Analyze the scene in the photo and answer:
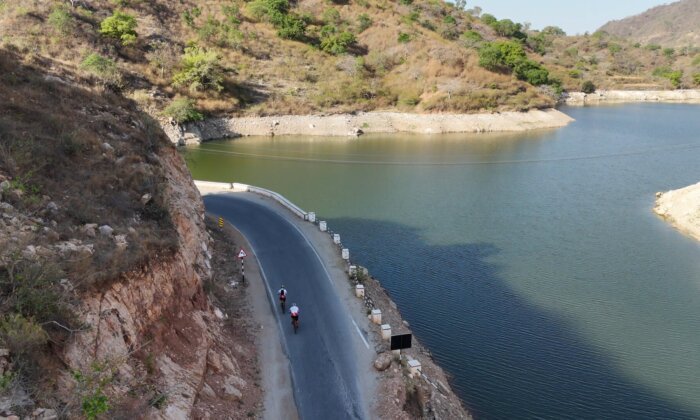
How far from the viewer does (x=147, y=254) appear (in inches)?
565

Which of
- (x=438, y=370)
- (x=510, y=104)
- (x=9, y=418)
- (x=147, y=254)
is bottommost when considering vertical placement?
(x=438, y=370)

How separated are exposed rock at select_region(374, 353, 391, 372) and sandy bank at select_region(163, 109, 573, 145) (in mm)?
57510

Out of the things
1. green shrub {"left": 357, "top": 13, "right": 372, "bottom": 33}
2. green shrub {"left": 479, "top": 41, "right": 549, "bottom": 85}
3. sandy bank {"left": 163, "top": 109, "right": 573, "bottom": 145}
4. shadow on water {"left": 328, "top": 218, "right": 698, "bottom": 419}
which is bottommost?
shadow on water {"left": 328, "top": 218, "right": 698, "bottom": 419}

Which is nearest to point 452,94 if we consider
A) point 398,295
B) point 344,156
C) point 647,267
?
point 344,156

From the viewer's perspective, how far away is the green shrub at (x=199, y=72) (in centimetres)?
7119

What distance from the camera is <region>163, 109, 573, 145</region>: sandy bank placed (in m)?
71.8

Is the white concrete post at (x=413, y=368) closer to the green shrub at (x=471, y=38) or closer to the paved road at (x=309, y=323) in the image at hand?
the paved road at (x=309, y=323)

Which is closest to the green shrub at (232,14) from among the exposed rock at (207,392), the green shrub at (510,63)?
the green shrub at (510,63)

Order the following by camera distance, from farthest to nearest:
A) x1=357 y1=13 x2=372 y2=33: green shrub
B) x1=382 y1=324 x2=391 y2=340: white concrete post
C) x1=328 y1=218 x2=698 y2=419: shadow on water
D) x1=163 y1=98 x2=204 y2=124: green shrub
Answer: x1=357 y1=13 x2=372 y2=33: green shrub < x1=163 y1=98 x2=204 y2=124: green shrub < x1=382 y1=324 x2=391 y2=340: white concrete post < x1=328 y1=218 x2=698 y2=419: shadow on water

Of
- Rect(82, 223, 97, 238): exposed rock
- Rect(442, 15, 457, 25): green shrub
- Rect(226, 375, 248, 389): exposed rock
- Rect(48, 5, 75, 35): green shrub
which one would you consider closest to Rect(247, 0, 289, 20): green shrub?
Rect(48, 5, 75, 35): green shrub

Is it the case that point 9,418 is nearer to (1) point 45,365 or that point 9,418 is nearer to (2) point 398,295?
(1) point 45,365

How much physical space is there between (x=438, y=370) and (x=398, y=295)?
6.58 m

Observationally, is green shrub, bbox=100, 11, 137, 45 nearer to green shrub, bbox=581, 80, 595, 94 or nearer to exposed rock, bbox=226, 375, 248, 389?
exposed rock, bbox=226, 375, 248, 389

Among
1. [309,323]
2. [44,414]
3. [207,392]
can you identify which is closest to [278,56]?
[309,323]
